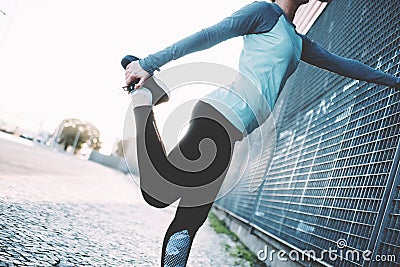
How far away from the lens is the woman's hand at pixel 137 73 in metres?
1.76

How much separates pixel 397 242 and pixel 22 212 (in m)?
2.84

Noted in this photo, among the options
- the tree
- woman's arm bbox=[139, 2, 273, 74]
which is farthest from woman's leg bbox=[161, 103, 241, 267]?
the tree

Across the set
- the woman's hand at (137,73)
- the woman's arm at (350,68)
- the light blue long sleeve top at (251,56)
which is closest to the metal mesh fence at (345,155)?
the woman's arm at (350,68)

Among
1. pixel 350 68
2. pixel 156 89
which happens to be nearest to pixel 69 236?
pixel 156 89

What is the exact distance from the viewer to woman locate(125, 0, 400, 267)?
1803 millimetres

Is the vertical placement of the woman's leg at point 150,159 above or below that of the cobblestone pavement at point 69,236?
above

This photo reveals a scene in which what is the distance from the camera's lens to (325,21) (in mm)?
5246

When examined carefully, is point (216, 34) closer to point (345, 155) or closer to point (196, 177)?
point (196, 177)

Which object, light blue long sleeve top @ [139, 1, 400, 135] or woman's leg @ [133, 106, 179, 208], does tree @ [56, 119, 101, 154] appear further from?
light blue long sleeve top @ [139, 1, 400, 135]

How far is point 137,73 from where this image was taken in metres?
1.77

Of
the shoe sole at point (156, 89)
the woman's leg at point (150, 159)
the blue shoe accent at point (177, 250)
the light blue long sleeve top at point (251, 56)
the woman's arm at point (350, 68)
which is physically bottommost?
the blue shoe accent at point (177, 250)

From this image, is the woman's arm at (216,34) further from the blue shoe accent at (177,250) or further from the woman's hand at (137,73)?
the blue shoe accent at (177,250)

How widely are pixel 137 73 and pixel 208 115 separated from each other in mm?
336

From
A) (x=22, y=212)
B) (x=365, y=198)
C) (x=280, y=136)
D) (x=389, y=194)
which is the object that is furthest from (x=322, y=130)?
(x=22, y=212)
